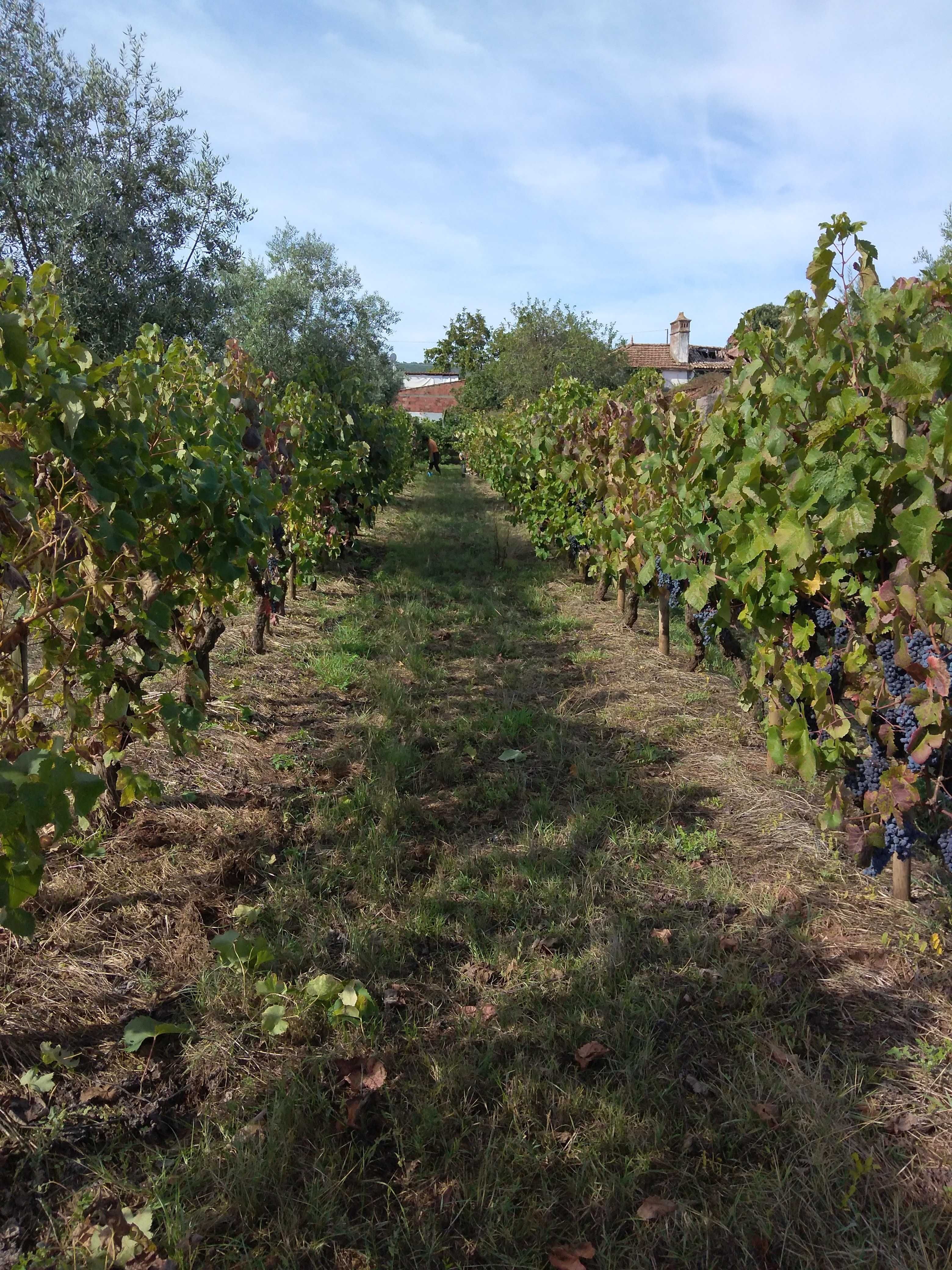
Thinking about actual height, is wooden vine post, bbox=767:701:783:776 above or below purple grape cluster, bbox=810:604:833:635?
below

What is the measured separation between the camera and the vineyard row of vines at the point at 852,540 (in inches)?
95.2

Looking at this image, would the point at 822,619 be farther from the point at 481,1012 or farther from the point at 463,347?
the point at 463,347

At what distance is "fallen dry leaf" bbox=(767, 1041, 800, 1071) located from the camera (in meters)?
2.19

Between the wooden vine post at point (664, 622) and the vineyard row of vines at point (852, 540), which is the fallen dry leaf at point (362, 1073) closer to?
the vineyard row of vines at point (852, 540)

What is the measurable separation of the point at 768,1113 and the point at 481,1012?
81 centimetres

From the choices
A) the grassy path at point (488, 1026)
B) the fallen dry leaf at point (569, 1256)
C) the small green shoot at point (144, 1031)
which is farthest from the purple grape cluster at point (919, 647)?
the small green shoot at point (144, 1031)

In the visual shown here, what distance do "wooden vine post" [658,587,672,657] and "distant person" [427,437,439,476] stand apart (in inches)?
852

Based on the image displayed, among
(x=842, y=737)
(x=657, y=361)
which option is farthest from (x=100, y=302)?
(x=657, y=361)

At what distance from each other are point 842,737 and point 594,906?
3.42 feet

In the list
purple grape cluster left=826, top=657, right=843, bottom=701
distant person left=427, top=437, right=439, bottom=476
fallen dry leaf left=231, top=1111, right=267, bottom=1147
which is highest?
distant person left=427, top=437, right=439, bottom=476

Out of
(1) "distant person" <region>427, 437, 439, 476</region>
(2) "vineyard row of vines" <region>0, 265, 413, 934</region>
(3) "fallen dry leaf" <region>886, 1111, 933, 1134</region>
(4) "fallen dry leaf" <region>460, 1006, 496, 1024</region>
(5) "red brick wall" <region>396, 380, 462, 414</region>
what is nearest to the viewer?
(2) "vineyard row of vines" <region>0, 265, 413, 934</region>

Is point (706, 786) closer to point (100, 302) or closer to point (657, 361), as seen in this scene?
point (100, 302)

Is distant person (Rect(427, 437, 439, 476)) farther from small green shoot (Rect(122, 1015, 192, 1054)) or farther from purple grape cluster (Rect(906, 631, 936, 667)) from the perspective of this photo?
small green shoot (Rect(122, 1015, 192, 1054))

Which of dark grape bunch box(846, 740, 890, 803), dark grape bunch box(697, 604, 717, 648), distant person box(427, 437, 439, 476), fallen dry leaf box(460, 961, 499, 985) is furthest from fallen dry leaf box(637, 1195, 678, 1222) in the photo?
distant person box(427, 437, 439, 476)
